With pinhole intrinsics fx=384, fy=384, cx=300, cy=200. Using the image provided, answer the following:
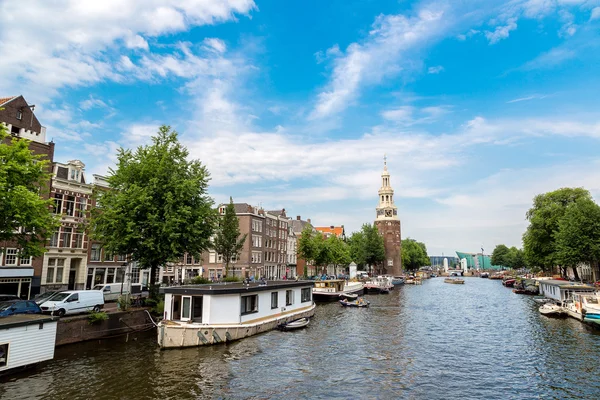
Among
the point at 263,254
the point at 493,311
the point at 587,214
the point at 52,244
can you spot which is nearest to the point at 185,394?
the point at 52,244

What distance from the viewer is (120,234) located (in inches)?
1363

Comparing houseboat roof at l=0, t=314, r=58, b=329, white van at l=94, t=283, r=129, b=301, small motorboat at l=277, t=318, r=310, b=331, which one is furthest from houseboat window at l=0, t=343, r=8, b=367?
small motorboat at l=277, t=318, r=310, b=331

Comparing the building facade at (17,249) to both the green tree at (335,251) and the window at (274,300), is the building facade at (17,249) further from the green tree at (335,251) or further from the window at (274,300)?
the green tree at (335,251)

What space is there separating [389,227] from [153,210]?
125136 millimetres

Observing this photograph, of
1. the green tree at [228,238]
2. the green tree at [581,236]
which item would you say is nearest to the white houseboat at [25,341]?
the green tree at [228,238]

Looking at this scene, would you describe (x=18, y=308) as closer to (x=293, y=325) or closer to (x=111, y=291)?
(x=111, y=291)

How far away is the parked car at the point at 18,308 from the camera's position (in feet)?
83.8

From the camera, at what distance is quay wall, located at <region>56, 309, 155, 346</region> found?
2656 cm

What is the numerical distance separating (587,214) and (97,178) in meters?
78.5

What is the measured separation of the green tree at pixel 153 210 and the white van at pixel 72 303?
4.75m

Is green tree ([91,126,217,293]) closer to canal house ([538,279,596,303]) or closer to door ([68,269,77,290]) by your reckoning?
door ([68,269,77,290])

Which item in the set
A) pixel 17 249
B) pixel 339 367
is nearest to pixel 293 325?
pixel 339 367

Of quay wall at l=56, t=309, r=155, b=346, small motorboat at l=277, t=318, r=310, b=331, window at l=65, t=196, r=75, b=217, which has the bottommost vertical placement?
small motorboat at l=277, t=318, r=310, b=331

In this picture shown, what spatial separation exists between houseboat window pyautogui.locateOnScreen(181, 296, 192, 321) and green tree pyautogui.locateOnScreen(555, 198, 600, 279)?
65.7 m
